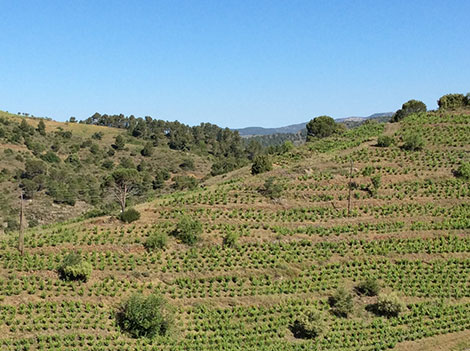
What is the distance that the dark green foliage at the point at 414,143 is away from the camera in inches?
2506

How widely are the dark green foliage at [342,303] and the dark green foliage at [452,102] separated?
2389 inches

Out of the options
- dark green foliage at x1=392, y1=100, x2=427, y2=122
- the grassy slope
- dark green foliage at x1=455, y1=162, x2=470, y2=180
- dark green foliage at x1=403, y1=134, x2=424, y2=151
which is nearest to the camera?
dark green foliage at x1=455, y1=162, x2=470, y2=180

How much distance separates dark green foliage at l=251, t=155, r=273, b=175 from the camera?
59906 millimetres

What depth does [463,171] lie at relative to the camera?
56.7m

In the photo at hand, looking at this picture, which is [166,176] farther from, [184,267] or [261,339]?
[261,339]

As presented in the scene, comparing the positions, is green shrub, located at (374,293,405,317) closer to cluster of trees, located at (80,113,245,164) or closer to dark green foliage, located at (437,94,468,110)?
dark green foliage, located at (437,94,468,110)

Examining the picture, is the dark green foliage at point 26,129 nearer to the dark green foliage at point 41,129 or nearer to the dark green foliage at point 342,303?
the dark green foliage at point 41,129

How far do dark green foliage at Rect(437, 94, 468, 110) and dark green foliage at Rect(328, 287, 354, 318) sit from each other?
60693 millimetres

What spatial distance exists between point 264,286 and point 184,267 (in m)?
6.95

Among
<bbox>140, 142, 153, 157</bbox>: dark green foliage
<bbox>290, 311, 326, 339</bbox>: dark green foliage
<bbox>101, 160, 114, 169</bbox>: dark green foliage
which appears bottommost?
<bbox>290, 311, 326, 339</bbox>: dark green foliage

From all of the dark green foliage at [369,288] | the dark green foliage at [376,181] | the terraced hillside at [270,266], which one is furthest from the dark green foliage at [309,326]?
the dark green foliage at [376,181]

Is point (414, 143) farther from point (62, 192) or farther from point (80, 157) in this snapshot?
point (80, 157)

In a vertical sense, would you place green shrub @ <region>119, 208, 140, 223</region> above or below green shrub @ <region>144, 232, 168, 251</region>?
above

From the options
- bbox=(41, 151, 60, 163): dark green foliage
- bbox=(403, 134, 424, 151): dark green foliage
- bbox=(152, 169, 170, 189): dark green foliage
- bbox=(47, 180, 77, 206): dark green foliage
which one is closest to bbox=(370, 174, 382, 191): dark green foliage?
bbox=(403, 134, 424, 151): dark green foliage
